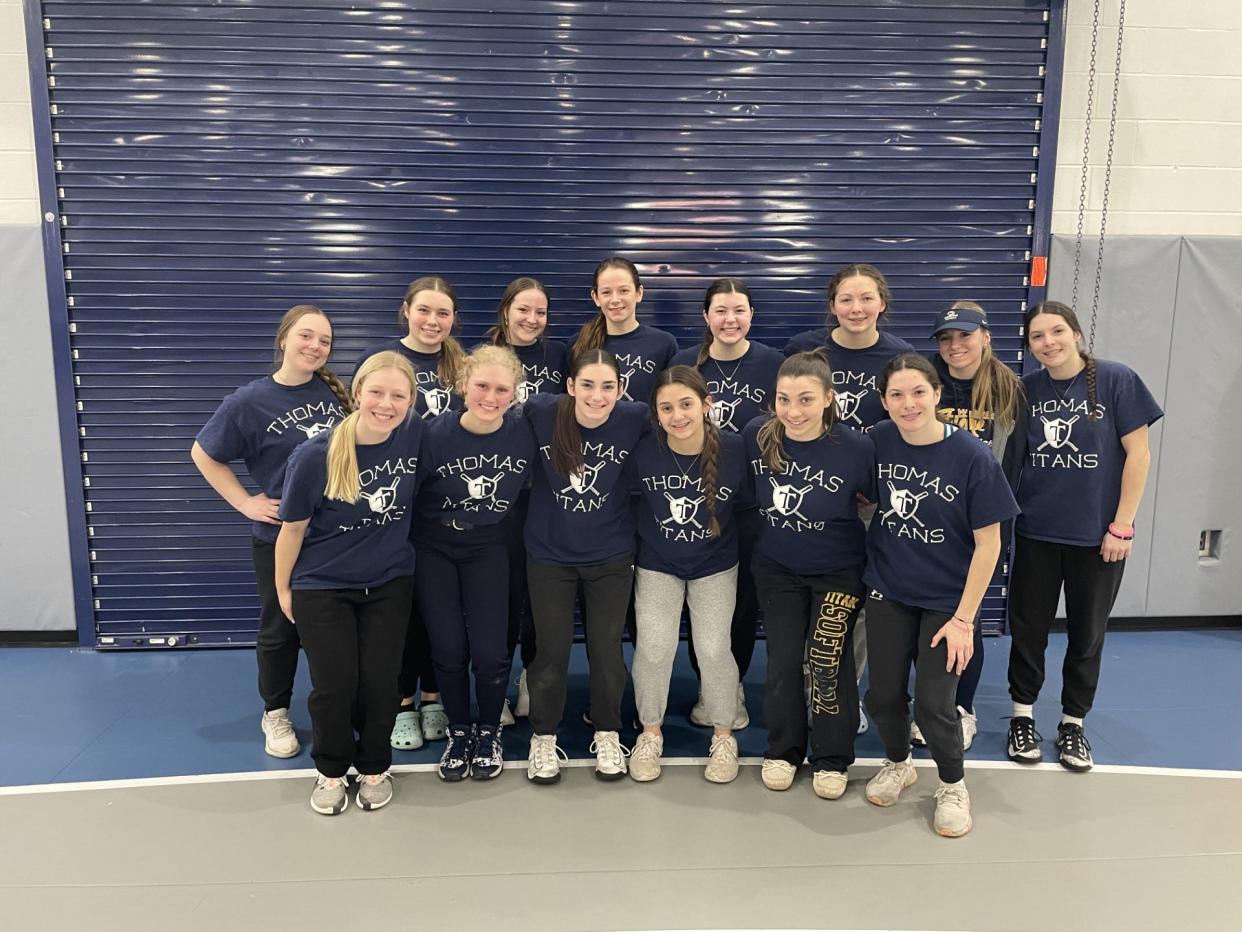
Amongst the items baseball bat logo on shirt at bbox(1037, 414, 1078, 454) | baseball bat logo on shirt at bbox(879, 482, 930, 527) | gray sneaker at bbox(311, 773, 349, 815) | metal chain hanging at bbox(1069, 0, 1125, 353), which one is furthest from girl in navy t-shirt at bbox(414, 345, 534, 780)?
metal chain hanging at bbox(1069, 0, 1125, 353)

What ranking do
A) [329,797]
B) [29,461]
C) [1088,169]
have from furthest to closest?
[1088,169] < [29,461] < [329,797]

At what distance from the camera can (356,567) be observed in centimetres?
271

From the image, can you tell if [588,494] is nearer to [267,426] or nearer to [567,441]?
[567,441]

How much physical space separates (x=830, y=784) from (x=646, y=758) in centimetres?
62

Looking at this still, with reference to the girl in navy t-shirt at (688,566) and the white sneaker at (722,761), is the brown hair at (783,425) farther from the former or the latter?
the white sneaker at (722,761)

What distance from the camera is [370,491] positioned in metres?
2.71

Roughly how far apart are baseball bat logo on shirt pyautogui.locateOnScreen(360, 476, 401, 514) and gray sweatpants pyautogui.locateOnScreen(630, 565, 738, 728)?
88 cm

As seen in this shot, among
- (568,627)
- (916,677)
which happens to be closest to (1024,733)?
(916,677)

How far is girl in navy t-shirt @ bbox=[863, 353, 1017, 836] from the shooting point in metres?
2.60

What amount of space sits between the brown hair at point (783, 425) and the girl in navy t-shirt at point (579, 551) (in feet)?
1.34

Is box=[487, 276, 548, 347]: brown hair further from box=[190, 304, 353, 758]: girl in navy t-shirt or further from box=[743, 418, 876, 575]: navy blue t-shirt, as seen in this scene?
box=[743, 418, 876, 575]: navy blue t-shirt

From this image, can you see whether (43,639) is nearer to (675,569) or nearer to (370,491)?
(370,491)

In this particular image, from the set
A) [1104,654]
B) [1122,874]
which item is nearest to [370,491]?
[1122,874]

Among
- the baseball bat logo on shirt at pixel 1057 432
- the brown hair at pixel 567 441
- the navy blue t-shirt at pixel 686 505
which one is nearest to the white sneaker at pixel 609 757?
the navy blue t-shirt at pixel 686 505
